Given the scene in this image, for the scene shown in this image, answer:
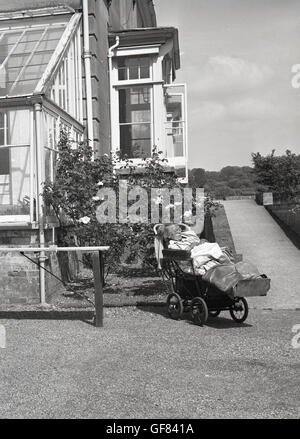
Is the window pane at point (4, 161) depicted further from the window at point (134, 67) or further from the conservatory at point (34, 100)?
the window at point (134, 67)

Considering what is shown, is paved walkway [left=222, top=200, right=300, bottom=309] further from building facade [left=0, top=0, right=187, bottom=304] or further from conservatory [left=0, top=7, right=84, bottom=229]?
conservatory [left=0, top=7, right=84, bottom=229]

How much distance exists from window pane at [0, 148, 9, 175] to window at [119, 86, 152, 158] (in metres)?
4.52

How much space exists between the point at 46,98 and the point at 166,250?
147 inches

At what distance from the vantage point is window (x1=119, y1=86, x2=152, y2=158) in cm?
1459

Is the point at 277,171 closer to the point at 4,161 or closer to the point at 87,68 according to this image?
the point at 87,68

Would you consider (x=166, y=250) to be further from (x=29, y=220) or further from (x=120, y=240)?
(x=29, y=220)

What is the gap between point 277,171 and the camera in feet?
79.9

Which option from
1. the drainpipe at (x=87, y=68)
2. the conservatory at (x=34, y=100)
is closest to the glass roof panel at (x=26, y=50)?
the conservatory at (x=34, y=100)

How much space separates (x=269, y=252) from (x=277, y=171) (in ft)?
38.2

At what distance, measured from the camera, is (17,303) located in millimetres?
9398

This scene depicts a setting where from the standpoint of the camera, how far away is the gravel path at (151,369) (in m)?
4.51

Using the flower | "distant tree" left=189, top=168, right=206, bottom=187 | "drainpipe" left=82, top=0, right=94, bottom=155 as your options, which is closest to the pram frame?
the flower

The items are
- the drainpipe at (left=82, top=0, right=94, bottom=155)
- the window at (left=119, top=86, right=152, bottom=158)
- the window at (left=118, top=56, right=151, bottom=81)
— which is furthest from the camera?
the window at (left=119, top=86, right=152, bottom=158)

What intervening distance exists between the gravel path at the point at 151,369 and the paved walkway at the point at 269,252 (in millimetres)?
1237
